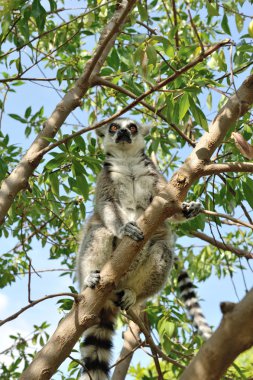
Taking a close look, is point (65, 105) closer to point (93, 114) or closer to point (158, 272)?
point (158, 272)

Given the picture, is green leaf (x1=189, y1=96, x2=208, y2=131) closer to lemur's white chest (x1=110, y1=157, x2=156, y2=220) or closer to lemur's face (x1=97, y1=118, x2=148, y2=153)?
lemur's white chest (x1=110, y1=157, x2=156, y2=220)

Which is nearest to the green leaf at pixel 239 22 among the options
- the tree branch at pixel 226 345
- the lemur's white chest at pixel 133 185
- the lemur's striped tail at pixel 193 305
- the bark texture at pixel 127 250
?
the bark texture at pixel 127 250

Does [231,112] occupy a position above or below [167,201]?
above

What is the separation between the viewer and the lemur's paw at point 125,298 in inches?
170

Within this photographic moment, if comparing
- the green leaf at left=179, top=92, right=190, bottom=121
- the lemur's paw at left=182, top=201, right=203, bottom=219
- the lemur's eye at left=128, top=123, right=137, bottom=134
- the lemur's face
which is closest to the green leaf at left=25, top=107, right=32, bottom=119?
the lemur's face

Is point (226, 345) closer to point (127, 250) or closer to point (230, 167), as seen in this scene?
point (127, 250)

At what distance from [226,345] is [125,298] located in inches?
115

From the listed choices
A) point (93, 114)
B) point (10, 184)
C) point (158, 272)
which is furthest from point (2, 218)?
point (93, 114)

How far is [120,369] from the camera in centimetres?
451

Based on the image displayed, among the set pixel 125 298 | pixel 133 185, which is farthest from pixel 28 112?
pixel 125 298

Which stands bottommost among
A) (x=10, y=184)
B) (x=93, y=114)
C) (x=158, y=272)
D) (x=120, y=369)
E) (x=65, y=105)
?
(x=120, y=369)

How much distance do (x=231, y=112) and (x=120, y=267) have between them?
117cm

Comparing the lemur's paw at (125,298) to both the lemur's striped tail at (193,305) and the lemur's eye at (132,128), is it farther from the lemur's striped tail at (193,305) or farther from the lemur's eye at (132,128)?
the lemur's eye at (132,128)

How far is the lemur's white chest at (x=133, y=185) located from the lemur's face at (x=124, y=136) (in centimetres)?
38
